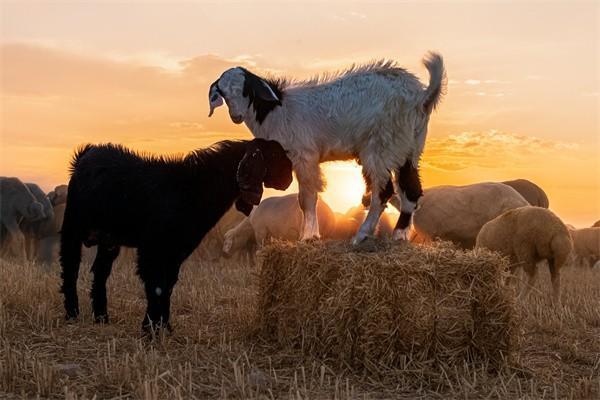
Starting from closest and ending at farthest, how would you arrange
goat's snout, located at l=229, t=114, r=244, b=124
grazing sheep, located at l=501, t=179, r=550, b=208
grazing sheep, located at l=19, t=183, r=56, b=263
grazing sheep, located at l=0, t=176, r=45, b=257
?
goat's snout, located at l=229, t=114, r=244, b=124
grazing sheep, located at l=0, t=176, r=45, b=257
grazing sheep, located at l=19, t=183, r=56, b=263
grazing sheep, located at l=501, t=179, r=550, b=208

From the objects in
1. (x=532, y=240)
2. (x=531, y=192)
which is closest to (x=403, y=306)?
(x=532, y=240)

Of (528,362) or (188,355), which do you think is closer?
(188,355)

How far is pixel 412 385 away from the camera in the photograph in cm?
512

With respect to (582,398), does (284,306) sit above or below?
above

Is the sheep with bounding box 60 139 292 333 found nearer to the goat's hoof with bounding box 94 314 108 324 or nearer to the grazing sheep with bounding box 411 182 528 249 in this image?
the goat's hoof with bounding box 94 314 108 324

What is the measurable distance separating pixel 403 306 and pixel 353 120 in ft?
5.42

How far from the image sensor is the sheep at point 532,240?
9633 mm

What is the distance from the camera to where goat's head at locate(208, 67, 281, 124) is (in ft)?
20.0

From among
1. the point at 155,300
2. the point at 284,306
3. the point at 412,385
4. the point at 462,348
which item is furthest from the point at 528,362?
the point at 155,300

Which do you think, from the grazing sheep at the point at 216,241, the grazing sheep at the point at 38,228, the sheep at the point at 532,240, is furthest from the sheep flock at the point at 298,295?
the grazing sheep at the point at 216,241

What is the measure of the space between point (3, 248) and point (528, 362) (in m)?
13.4

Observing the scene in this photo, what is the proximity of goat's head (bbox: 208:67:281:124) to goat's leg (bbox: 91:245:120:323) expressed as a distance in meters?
1.97

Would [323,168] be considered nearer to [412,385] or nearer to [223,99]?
[223,99]

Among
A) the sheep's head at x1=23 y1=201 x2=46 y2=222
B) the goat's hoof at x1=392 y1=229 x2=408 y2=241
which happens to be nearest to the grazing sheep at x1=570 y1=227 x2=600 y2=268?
the sheep's head at x1=23 y1=201 x2=46 y2=222
